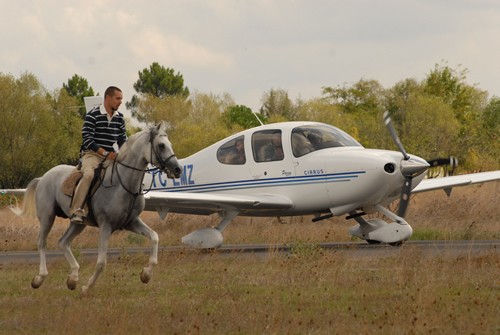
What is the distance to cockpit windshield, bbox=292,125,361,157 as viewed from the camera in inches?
697

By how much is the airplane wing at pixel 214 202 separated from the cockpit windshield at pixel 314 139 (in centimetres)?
103

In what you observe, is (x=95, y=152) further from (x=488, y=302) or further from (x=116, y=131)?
(x=488, y=302)

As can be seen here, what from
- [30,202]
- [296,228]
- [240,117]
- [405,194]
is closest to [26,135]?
[240,117]

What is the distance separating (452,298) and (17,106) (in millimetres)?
56520

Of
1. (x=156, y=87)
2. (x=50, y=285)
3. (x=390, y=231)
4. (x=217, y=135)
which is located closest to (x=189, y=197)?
(x=390, y=231)

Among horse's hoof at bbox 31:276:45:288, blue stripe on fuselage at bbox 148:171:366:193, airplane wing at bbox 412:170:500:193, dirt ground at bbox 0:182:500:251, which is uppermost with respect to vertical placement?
blue stripe on fuselage at bbox 148:171:366:193

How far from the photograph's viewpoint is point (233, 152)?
60.4 feet

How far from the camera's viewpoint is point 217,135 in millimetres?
72500

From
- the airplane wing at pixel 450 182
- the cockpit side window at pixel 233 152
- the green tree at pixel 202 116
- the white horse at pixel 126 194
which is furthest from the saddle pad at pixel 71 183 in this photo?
the green tree at pixel 202 116

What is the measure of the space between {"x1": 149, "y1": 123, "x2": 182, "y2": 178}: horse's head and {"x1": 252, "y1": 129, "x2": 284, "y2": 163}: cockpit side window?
23.8ft

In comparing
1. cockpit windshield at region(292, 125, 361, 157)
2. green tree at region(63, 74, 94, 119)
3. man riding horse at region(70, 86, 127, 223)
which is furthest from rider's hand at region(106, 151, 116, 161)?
green tree at region(63, 74, 94, 119)

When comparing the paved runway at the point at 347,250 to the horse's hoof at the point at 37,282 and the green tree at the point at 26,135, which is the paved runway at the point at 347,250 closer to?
the horse's hoof at the point at 37,282

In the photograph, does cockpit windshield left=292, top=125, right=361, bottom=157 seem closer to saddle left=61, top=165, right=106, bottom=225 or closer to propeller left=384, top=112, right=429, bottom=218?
propeller left=384, top=112, right=429, bottom=218

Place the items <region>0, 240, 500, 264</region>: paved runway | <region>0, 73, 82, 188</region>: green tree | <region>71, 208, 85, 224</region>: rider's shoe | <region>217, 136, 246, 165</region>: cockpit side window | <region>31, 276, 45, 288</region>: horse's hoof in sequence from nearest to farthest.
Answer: <region>71, 208, 85, 224</region>: rider's shoe
<region>31, 276, 45, 288</region>: horse's hoof
<region>0, 240, 500, 264</region>: paved runway
<region>217, 136, 246, 165</region>: cockpit side window
<region>0, 73, 82, 188</region>: green tree
